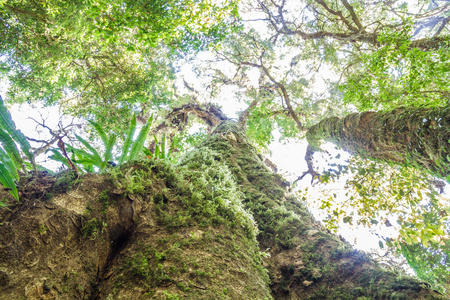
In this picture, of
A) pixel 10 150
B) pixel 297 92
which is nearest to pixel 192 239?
pixel 10 150

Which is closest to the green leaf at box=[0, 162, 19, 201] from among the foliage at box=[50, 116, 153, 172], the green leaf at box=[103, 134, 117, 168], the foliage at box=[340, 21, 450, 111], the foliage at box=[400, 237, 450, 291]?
the foliage at box=[50, 116, 153, 172]

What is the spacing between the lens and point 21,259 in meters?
1.38

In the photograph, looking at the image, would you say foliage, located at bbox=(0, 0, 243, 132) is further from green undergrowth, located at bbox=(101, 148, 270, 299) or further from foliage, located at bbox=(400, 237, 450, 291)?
foliage, located at bbox=(400, 237, 450, 291)

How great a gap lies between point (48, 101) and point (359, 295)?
7164 mm

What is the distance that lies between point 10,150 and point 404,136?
380cm

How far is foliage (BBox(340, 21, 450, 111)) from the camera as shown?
140 inches

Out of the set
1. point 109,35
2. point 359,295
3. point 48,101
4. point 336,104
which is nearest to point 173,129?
point 48,101

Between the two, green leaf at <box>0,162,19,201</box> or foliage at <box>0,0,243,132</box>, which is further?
foliage at <box>0,0,243,132</box>

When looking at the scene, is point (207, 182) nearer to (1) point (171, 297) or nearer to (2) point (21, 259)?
(1) point (171, 297)

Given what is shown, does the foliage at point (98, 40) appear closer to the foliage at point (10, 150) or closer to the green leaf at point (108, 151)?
the green leaf at point (108, 151)

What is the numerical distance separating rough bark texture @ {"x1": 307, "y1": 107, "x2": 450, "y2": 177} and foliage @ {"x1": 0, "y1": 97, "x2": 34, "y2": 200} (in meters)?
3.48

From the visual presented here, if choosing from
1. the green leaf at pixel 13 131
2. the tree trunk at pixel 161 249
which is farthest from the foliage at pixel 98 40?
the tree trunk at pixel 161 249

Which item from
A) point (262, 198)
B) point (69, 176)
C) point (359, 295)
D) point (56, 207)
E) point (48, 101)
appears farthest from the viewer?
point (48, 101)

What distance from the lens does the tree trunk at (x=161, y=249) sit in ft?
4.81
